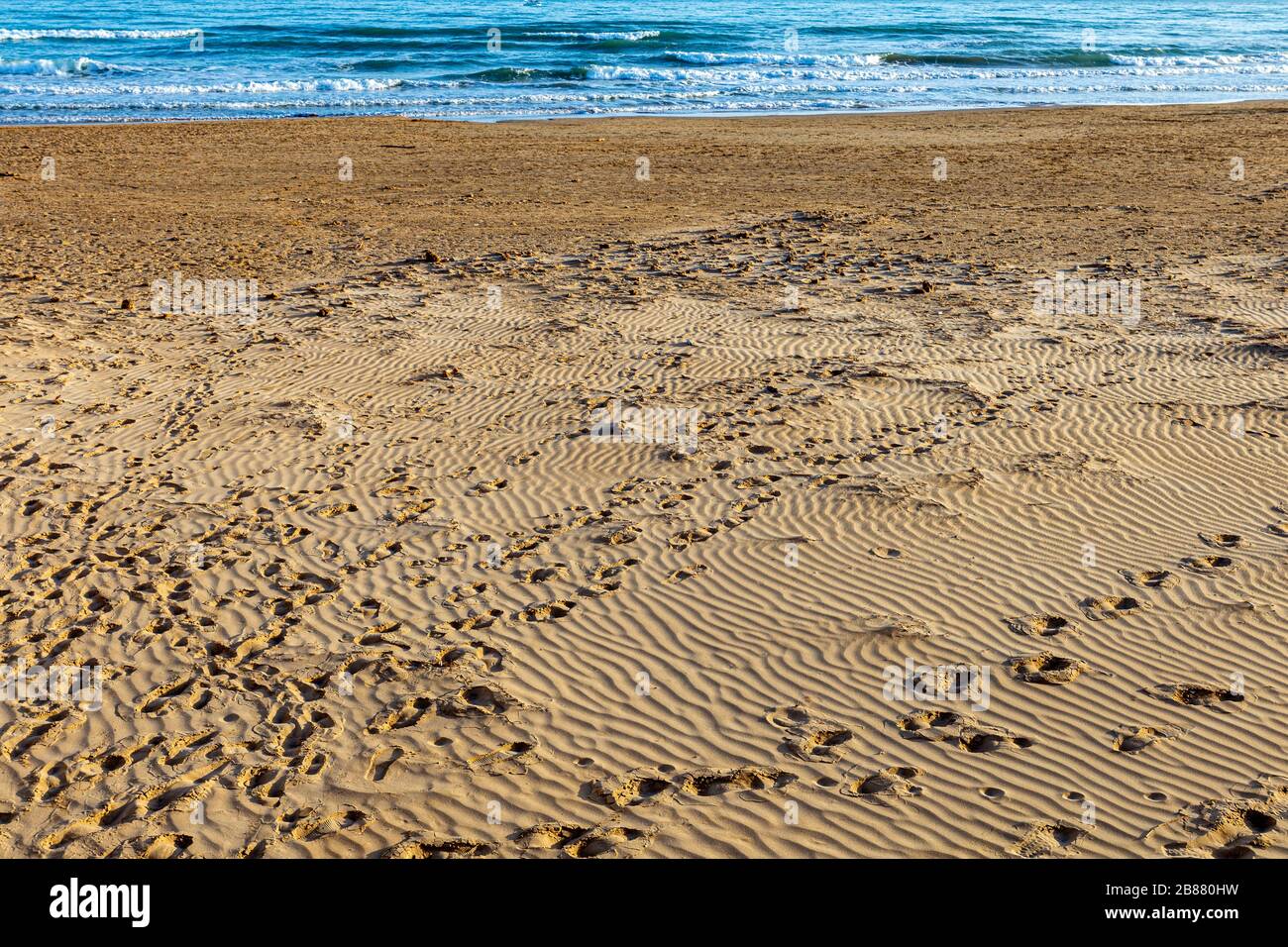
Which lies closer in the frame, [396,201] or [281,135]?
[396,201]

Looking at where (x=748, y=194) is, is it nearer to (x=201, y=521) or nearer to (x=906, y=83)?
(x=201, y=521)

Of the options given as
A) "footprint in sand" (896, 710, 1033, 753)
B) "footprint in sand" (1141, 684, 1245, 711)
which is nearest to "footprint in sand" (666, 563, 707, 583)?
"footprint in sand" (896, 710, 1033, 753)

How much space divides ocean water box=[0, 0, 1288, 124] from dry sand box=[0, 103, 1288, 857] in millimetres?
15392

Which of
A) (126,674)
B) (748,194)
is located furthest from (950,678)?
(748,194)

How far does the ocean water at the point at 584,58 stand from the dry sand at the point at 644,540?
1539 cm

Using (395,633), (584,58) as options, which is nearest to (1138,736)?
(395,633)

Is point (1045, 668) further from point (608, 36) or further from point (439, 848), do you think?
point (608, 36)

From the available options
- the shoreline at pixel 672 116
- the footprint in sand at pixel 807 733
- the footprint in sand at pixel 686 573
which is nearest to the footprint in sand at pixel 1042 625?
the footprint in sand at pixel 807 733

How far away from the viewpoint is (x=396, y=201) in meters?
17.2

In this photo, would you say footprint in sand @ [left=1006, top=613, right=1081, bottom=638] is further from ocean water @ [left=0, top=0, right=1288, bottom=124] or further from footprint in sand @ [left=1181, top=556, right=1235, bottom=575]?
ocean water @ [left=0, top=0, right=1288, bottom=124]

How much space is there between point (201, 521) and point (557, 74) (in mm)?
28514

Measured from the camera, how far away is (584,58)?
37125 mm

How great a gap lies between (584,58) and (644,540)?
108 feet
